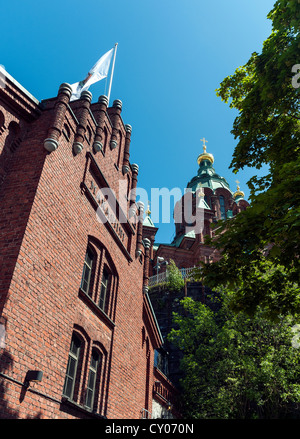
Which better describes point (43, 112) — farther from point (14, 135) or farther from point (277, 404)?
point (277, 404)

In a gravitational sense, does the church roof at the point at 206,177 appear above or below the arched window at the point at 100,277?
above

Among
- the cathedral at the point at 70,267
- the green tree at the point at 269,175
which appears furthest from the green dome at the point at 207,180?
the green tree at the point at 269,175

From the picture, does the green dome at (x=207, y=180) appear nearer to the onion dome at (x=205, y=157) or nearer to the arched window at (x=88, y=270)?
the onion dome at (x=205, y=157)

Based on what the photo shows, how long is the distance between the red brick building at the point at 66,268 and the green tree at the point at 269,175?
3359mm

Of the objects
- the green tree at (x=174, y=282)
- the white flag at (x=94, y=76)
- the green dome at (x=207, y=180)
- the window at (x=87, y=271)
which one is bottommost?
the window at (x=87, y=271)

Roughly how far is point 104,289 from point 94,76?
7834 mm

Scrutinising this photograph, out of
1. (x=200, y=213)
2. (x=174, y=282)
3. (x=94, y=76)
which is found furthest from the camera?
(x=200, y=213)

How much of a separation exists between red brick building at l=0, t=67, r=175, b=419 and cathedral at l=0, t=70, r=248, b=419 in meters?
0.03

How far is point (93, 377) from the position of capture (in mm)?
9609

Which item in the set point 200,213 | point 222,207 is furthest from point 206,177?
point 200,213

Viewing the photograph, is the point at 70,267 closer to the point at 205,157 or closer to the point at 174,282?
the point at 174,282

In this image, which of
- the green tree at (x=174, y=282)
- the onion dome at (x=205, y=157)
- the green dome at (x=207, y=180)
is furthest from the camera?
the onion dome at (x=205, y=157)

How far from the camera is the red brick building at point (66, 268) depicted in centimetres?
661

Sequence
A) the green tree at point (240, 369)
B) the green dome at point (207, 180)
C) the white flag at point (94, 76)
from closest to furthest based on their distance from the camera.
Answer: the white flag at point (94, 76) < the green tree at point (240, 369) < the green dome at point (207, 180)
